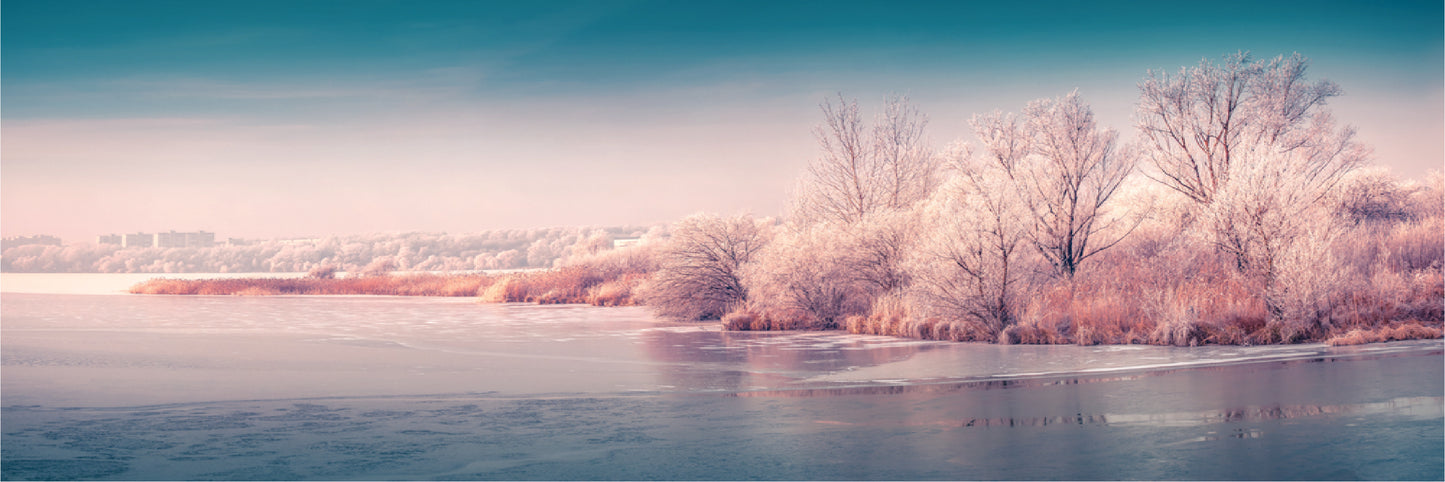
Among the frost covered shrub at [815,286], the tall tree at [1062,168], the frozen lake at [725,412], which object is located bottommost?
the frozen lake at [725,412]

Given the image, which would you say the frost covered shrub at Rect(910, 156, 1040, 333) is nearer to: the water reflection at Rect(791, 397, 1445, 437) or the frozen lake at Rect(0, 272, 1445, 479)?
the frozen lake at Rect(0, 272, 1445, 479)

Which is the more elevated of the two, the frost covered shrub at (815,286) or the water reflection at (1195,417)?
the frost covered shrub at (815,286)

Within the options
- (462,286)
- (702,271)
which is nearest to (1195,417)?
(702,271)

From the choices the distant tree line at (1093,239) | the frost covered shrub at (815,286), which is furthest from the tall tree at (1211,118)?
the frost covered shrub at (815,286)

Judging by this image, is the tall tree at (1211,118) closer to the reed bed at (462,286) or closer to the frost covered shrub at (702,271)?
the frost covered shrub at (702,271)

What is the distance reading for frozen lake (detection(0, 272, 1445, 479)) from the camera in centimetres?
689

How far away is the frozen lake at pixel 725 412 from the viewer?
6887mm

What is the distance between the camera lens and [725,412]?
30.4 feet

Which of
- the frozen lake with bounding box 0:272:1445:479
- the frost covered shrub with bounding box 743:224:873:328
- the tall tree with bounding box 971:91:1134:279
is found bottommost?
the frozen lake with bounding box 0:272:1445:479

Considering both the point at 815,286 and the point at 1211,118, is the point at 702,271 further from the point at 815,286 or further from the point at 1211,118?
the point at 1211,118

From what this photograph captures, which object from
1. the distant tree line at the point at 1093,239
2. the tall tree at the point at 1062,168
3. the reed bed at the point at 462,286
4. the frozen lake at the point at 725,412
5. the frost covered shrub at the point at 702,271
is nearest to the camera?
the frozen lake at the point at 725,412

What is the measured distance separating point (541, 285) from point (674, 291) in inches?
609

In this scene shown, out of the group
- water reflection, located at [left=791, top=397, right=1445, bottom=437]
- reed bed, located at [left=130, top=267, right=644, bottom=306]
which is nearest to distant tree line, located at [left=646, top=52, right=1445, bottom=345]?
water reflection, located at [left=791, top=397, right=1445, bottom=437]

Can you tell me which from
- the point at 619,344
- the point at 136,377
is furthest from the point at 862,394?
the point at 136,377
